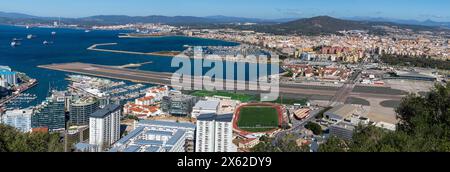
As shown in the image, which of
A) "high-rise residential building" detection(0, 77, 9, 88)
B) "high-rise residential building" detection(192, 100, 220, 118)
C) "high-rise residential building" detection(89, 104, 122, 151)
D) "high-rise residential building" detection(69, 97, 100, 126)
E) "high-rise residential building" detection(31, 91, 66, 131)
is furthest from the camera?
"high-rise residential building" detection(0, 77, 9, 88)

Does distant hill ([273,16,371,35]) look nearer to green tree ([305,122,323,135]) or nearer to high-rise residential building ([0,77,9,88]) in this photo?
high-rise residential building ([0,77,9,88])

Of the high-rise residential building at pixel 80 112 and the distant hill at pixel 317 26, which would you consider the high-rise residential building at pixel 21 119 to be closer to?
the high-rise residential building at pixel 80 112

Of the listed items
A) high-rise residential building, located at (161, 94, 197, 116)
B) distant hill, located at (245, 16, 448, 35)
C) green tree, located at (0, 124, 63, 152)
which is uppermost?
distant hill, located at (245, 16, 448, 35)

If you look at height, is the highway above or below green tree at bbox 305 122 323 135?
above

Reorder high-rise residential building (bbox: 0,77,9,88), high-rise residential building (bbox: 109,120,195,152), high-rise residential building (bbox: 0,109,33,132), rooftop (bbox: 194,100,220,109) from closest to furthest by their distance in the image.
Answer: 1. high-rise residential building (bbox: 109,120,195,152)
2. high-rise residential building (bbox: 0,109,33,132)
3. rooftop (bbox: 194,100,220,109)
4. high-rise residential building (bbox: 0,77,9,88)

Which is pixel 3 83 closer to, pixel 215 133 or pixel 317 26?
pixel 215 133

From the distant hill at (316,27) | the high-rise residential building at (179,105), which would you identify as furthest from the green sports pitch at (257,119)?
the distant hill at (316,27)

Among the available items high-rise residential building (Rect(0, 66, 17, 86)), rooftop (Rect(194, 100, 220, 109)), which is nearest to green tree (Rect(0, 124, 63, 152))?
rooftop (Rect(194, 100, 220, 109))
